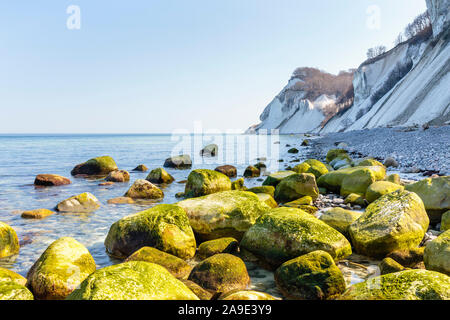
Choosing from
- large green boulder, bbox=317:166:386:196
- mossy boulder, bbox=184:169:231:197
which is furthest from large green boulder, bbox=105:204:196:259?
large green boulder, bbox=317:166:386:196

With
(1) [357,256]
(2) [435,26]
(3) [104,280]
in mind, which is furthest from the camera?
(2) [435,26]

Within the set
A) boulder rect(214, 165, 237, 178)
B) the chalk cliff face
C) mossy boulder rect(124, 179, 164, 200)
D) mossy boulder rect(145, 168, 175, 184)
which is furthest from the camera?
the chalk cliff face

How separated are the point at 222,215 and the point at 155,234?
4.56 ft

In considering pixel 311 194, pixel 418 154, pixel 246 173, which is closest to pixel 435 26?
pixel 418 154

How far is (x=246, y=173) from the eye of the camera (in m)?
15.1

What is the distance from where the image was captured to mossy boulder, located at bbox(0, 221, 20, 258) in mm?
5449

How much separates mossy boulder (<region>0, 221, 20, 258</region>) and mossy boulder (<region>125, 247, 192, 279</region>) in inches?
101

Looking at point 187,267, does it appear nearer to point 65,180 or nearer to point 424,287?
point 424,287

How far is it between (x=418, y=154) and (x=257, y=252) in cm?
1211

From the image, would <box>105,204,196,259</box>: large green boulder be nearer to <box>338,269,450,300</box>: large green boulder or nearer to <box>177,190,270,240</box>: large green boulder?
<box>177,190,270,240</box>: large green boulder

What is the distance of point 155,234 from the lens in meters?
5.29

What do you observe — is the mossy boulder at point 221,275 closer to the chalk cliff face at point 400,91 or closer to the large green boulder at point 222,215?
the large green boulder at point 222,215

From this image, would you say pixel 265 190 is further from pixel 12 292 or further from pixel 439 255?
pixel 12 292

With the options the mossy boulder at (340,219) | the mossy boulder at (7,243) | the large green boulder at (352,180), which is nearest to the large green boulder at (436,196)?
the mossy boulder at (340,219)
